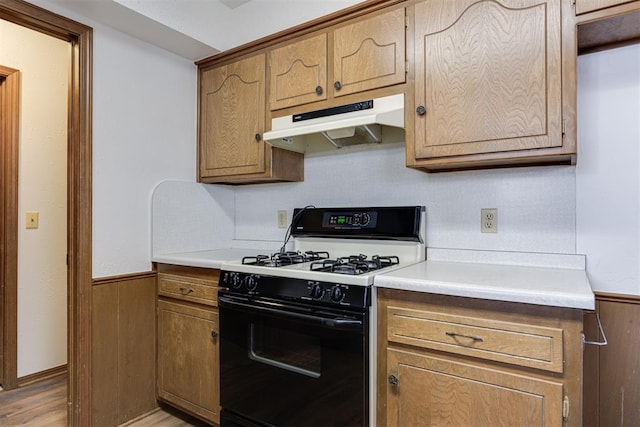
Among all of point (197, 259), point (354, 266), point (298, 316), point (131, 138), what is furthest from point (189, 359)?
point (131, 138)

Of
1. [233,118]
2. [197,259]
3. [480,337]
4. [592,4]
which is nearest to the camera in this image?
[480,337]

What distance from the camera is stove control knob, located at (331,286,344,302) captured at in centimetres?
139

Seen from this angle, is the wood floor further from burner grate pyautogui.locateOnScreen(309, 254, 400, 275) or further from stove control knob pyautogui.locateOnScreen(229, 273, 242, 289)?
burner grate pyautogui.locateOnScreen(309, 254, 400, 275)

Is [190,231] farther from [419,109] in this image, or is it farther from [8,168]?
[419,109]

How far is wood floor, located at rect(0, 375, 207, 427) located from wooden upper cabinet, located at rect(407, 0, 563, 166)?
188 centimetres

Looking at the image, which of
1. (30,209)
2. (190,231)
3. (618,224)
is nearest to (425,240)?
(618,224)

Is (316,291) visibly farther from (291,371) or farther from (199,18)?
(199,18)

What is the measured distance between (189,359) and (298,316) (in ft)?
2.79

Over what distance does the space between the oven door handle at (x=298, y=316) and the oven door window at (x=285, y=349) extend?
7 cm

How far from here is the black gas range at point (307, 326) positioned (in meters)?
1.38

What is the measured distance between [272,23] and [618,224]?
80.4 inches

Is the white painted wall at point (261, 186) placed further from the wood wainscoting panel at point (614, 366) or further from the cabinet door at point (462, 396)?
the cabinet door at point (462, 396)

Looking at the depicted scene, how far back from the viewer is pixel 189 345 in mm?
1983

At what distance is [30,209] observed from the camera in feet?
8.13
